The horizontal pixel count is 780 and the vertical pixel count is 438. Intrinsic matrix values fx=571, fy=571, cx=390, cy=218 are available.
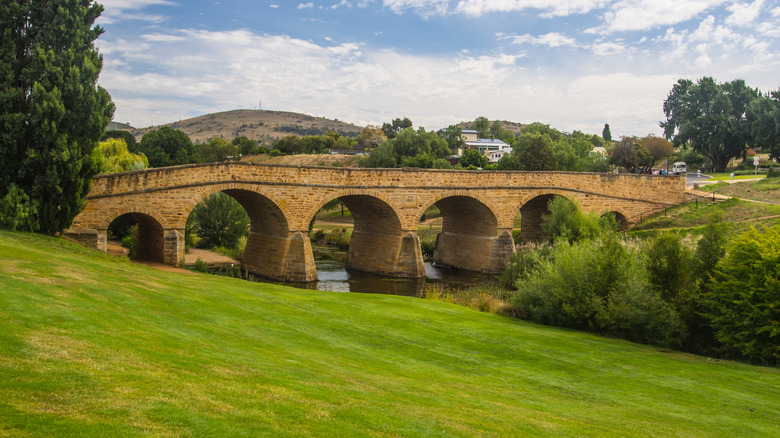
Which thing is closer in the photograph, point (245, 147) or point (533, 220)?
point (533, 220)

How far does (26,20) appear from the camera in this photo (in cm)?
2066

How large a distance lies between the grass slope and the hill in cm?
13417

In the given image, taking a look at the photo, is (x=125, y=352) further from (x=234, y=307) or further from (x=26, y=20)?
(x=26, y=20)

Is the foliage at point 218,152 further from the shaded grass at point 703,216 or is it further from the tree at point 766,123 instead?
the tree at point 766,123

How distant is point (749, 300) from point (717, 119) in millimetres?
54674

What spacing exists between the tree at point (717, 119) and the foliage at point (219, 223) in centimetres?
5212

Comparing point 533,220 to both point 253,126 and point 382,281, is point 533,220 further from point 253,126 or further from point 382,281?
point 253,126

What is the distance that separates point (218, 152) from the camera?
309 ft

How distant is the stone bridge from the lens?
26.4 m

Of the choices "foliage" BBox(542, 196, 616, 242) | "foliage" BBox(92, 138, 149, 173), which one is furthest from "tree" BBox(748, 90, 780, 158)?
"foliage" BBox(92, 138, 149, 173)

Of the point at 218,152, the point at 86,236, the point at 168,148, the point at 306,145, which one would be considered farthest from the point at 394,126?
the point at 86,236

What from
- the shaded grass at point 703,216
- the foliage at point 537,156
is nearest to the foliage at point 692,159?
the foliage at point 537,156

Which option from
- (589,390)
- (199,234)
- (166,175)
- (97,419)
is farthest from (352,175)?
(97,419)

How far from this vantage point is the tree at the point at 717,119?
63.1 metres
